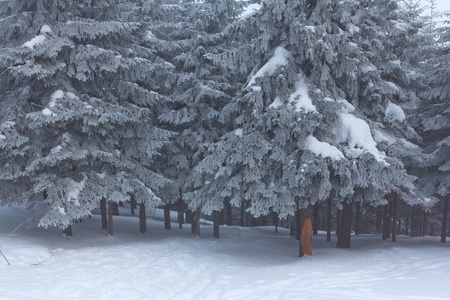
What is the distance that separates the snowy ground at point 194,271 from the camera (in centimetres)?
676

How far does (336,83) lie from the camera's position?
11.4 m

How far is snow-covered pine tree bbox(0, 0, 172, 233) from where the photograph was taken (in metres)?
10.4

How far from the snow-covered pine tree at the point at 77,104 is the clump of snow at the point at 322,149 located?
693cm

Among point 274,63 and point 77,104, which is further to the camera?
point 77,104

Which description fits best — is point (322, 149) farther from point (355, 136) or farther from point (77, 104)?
point (77, 104)

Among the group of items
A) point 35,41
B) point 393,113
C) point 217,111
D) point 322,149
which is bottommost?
point 322,149

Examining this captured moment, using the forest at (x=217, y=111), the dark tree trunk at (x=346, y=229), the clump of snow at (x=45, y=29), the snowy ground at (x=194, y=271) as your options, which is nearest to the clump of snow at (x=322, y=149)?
the forest at (x=217, y=111)

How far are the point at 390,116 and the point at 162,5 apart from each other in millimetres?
12653

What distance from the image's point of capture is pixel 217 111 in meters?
15.3

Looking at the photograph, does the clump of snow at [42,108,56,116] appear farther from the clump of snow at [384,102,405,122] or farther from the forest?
the clump of snow at [384,102,405,122]

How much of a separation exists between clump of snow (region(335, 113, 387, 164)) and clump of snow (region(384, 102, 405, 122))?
3.91 meters

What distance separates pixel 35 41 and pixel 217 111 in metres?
7.98

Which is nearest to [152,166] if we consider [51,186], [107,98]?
[107,98]

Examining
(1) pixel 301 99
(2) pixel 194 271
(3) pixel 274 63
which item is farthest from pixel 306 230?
(3) pixel 274 63
